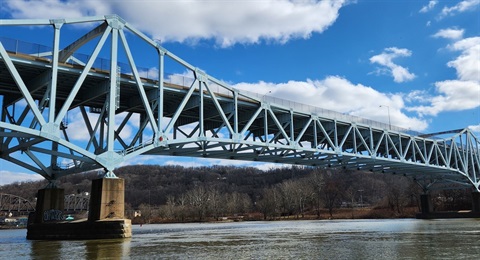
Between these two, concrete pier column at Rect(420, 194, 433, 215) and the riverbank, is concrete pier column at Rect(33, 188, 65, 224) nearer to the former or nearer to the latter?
concrete pier column at Rect(420, 194, 433, 215)

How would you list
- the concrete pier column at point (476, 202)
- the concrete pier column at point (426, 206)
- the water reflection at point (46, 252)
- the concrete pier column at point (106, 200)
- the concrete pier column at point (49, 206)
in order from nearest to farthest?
1. the water reflection at point (46, 252)
2. the concrete pier column at point (106, 200)
3. the concrete pier column at point (49, 206)
4. the concrete pier column at point (476, 202)
5. the concrete pier column at point (426, 206)

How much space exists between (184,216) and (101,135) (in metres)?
102

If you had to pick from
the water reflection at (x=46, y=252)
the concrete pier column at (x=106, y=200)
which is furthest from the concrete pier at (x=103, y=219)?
the water reflection at (x=46, y=252)

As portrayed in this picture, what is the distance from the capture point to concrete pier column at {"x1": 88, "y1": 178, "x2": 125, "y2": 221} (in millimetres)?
36781

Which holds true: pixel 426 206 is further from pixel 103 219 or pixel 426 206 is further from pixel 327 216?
pixel 103 219

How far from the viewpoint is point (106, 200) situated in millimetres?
37031

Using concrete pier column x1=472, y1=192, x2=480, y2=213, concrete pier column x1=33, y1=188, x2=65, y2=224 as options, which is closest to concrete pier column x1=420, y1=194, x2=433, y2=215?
concrete pier column x1=472, y1=192, x2=480, y2=213

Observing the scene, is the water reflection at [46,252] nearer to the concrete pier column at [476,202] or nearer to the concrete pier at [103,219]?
the concrete pier at [103,219]

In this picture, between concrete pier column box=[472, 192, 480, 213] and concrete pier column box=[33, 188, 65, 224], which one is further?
concrete pier column box=[472, 192, 480, 213]

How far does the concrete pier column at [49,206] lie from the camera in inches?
1823

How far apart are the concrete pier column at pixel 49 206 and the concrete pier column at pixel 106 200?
1132 cm

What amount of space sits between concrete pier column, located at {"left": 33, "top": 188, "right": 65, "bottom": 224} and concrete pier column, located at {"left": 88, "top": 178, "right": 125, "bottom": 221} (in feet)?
37.2

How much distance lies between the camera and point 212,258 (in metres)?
23.0

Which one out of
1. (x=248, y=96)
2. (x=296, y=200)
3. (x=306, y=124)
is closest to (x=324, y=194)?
(x=296, y=200)
